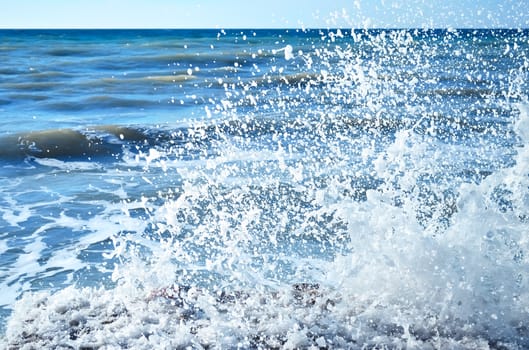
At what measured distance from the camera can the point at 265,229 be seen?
4.56 meters

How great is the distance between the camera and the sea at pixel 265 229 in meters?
2.79

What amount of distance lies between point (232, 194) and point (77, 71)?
1621cm

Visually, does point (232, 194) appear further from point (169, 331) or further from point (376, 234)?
point (169, 331)

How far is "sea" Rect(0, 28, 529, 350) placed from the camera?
2789 millimetres

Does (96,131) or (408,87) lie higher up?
(408,87)

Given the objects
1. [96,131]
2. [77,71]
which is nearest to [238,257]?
[96,131]

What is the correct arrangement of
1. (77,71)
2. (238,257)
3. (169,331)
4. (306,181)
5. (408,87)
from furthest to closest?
(77,71) → (408,87) → (306,181) → (238,257) → (169,331)

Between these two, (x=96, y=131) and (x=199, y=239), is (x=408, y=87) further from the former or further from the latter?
(x=199, y=239)

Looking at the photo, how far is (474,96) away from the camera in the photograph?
1337 centimetres

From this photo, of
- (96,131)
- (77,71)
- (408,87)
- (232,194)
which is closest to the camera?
(232,194)

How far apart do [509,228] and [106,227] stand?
3.10 m

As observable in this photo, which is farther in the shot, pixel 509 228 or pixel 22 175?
pixel 22 175

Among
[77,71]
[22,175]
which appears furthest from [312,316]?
[77,71]

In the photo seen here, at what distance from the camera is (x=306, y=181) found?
608 cm
